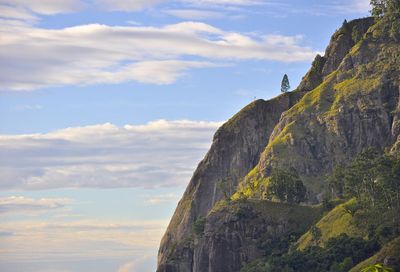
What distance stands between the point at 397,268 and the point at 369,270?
13525 centimetres

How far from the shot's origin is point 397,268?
198m

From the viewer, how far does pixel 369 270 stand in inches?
2682

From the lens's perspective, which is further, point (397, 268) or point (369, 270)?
point (397, 268)
